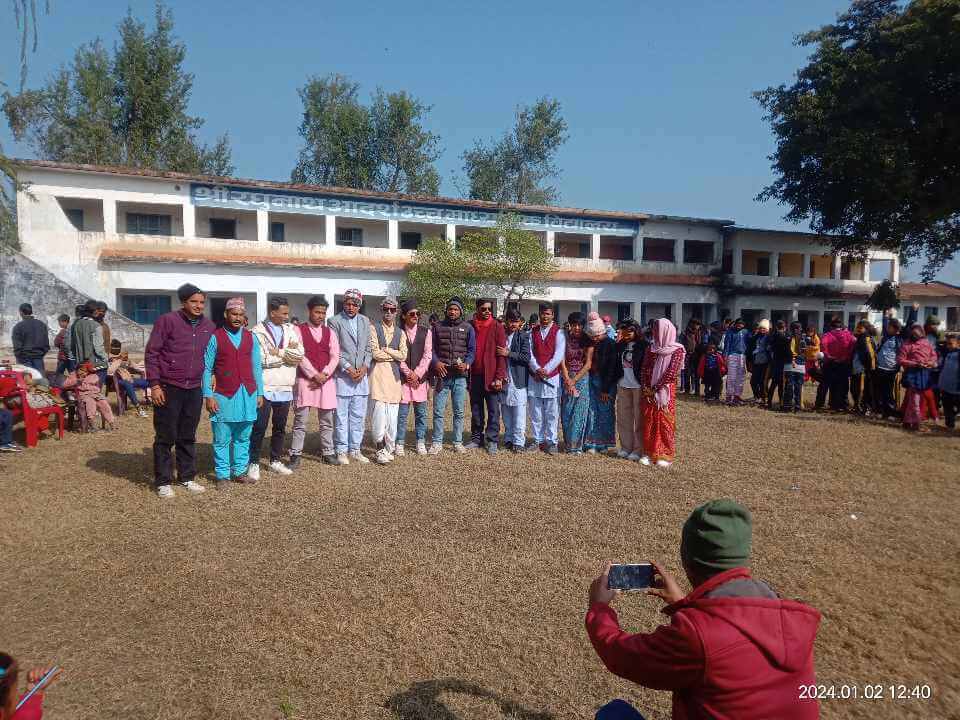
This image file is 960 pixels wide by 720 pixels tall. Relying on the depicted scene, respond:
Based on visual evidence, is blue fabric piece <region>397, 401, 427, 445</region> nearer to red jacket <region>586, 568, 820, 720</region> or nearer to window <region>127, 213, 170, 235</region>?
red jacket <region>586, 568, 820, 720</region>

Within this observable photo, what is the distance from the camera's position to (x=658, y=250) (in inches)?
1249

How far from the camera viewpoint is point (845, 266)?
34.6 metres

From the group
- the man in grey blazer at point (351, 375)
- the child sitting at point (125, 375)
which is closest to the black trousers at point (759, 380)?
the man in grey blazer at point (351, 375)

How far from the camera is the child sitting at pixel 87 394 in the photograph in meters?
8.12

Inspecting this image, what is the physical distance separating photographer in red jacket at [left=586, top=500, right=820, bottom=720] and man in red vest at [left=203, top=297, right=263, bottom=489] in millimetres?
4783

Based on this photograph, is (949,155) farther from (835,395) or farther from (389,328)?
(389,328)

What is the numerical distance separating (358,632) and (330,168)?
3422 centimetres

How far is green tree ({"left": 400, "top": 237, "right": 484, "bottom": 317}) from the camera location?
22.6m

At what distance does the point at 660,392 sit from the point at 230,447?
4568mm

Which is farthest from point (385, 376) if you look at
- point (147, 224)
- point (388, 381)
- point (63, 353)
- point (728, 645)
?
point (147, 224)

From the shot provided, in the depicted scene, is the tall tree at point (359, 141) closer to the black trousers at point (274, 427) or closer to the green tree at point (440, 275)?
the green tree at point (440, 275)

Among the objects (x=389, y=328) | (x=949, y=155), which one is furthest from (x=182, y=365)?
(x=949, y=155)

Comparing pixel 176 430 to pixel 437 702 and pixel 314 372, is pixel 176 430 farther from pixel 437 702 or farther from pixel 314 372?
pixel 437 702
